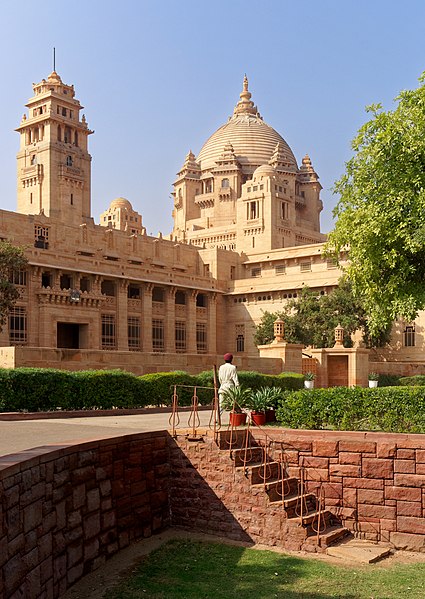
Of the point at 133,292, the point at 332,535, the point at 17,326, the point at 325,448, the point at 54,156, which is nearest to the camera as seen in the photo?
the point at 332,535

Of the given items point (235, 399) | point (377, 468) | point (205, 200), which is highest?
point (205, 200)

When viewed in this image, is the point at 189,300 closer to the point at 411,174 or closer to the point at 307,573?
the point at 411,174

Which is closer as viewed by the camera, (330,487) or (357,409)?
(330,487)

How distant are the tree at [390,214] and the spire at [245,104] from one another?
90.3 metres

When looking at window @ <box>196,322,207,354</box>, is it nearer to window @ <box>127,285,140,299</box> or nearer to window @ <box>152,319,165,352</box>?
window @ <box>152,319,165,352</box>

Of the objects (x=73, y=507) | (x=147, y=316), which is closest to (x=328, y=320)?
(x=147, y=316)

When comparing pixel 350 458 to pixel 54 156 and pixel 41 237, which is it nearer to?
pixel 41 237

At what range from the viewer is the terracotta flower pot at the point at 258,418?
44.4 ft

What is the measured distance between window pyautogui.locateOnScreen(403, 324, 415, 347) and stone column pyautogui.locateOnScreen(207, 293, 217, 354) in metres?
16.1

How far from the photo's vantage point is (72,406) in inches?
779

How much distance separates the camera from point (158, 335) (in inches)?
2201

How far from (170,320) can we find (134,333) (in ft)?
12.1

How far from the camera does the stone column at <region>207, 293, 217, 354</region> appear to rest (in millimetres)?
59562

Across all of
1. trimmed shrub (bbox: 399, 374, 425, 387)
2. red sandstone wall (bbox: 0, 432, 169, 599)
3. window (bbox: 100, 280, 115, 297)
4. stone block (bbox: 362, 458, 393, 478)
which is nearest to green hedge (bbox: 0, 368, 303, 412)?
red sandstone wall (bbox: 0, 432, 169, 599)
